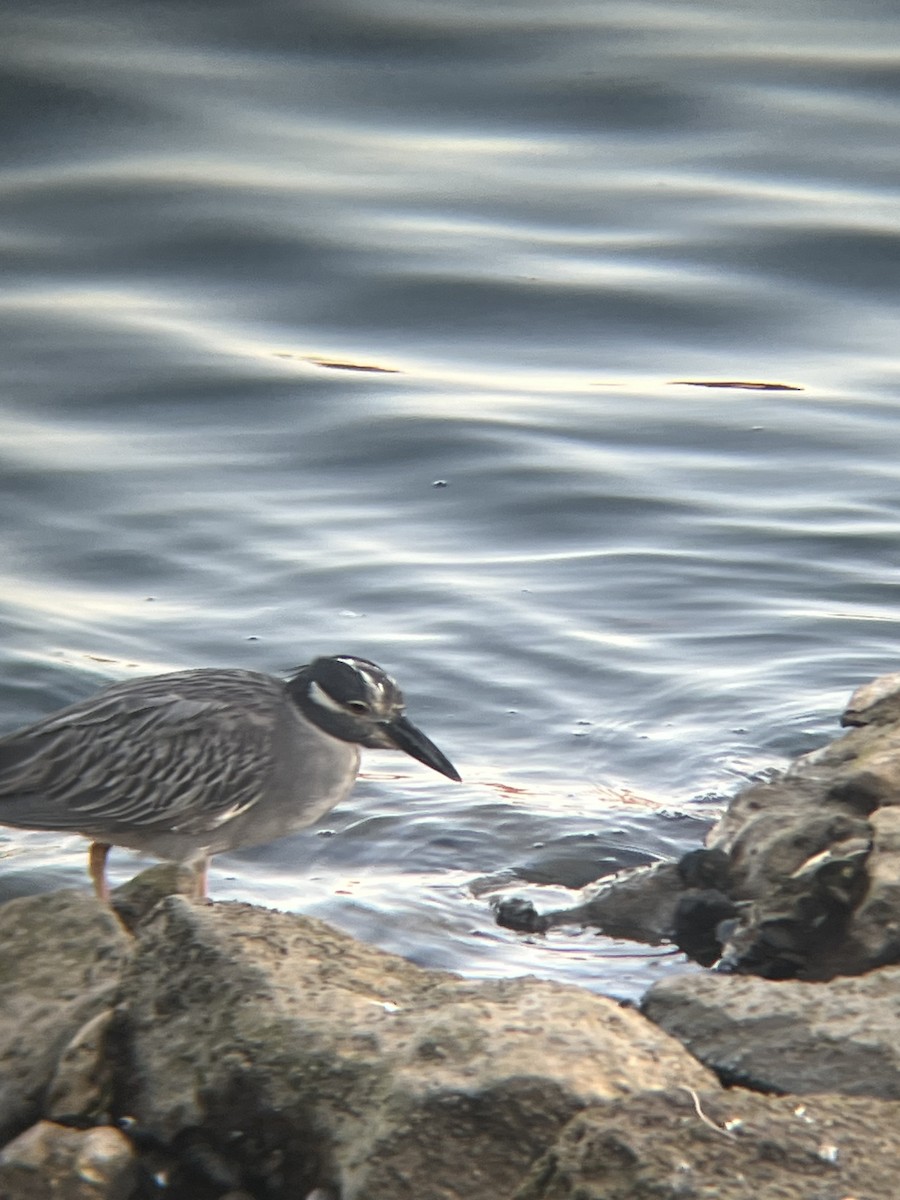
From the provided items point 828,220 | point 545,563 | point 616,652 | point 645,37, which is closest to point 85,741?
point 616,652

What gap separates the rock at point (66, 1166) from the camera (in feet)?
11.7

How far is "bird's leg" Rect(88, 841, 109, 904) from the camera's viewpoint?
608cm

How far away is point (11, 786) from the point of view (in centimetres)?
602

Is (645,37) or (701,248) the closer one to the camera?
(701,248)

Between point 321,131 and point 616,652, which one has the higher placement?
point 321,131

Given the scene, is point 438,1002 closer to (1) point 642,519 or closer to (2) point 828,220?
(1) point 642,519

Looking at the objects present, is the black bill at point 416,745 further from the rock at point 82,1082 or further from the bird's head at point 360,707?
the rock at point 82,1082

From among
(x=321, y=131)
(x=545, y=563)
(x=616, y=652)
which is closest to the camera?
(x=616, y=652)

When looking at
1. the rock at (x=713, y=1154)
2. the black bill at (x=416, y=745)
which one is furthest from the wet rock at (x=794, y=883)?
the rock at (x=713, y=1154)

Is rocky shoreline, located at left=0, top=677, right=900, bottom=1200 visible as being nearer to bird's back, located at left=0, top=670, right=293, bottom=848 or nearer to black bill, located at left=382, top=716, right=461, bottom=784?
bird's back, located at left=0, top=670, right=293, bottom=848

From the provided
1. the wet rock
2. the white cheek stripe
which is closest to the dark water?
the wet rock

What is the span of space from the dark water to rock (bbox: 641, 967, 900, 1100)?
1064 millimetres

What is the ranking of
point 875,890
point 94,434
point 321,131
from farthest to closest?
point 321,131 < point 94,434 < point 875,890

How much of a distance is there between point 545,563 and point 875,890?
Answer: 4.79 m
